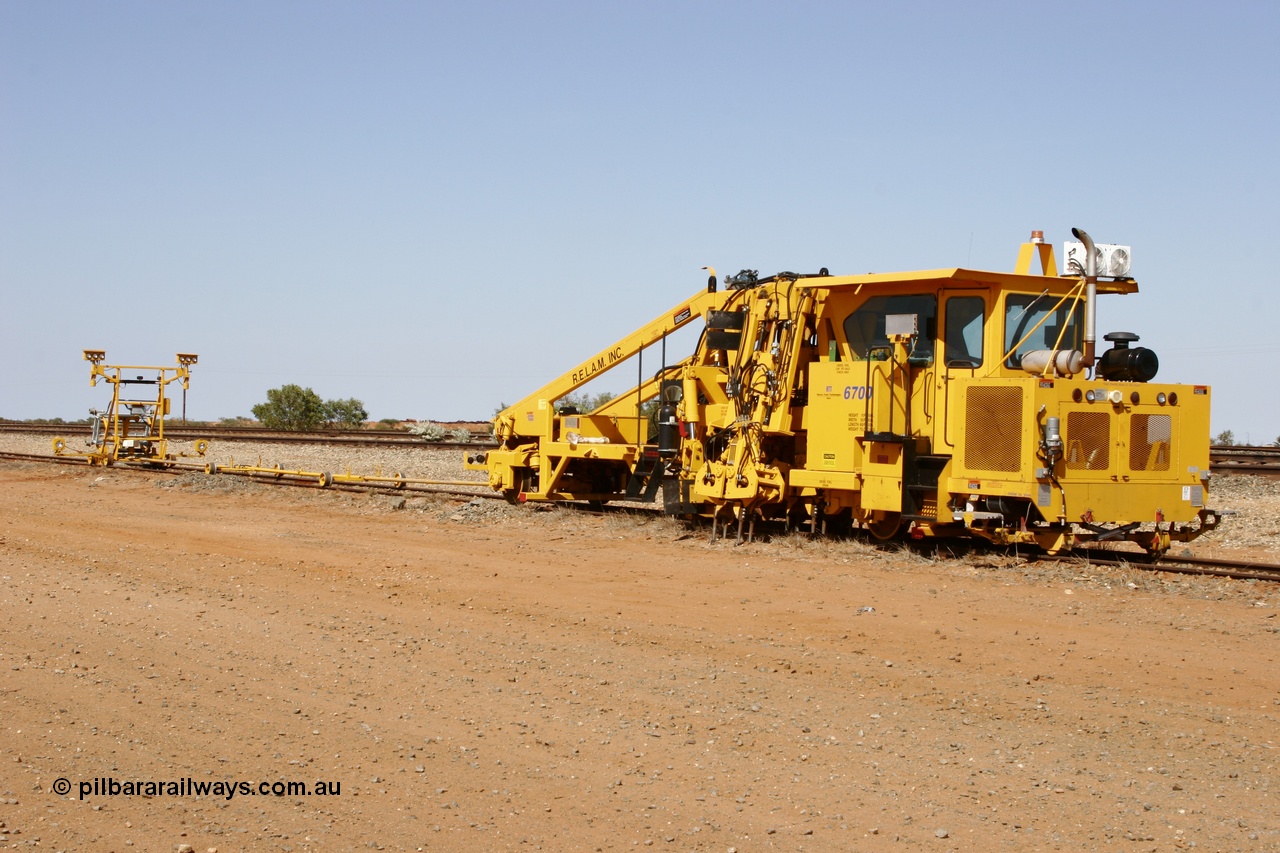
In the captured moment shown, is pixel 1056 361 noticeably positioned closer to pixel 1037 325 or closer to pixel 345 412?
pixel 1037 325

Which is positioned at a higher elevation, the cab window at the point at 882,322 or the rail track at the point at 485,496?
the cab window at the point at 882,322

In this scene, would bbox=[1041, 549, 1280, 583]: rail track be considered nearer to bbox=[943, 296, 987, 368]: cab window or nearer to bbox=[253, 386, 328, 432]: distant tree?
bbox=[943, 296, 987, 368]: cab window

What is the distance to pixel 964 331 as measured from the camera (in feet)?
39.7

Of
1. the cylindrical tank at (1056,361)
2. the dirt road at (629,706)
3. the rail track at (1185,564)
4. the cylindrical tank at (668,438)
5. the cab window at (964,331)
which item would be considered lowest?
the dirt road at (629,706)

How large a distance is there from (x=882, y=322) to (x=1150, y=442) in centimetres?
286

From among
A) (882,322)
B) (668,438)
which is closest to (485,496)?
(668,438)

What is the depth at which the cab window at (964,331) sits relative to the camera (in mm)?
12039

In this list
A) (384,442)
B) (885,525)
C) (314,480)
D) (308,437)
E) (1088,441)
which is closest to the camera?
(1088,441)

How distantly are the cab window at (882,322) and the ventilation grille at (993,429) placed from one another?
998 millimetres

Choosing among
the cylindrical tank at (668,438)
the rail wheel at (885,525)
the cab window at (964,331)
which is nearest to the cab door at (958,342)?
the cab window at (964,331)

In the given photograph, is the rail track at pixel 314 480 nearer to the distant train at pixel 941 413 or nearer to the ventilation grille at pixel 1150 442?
the distant train at pixel 941 413

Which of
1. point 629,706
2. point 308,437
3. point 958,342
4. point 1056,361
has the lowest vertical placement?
point 629,706

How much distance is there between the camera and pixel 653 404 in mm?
17406

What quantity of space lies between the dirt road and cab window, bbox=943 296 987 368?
1994mm
